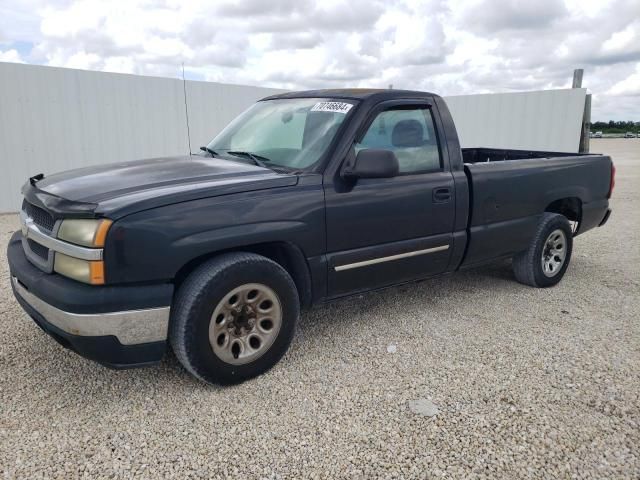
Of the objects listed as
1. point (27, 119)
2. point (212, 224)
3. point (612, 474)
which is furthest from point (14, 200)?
point (612, 474)

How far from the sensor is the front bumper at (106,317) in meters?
2.47

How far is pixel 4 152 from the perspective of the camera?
26.5ft

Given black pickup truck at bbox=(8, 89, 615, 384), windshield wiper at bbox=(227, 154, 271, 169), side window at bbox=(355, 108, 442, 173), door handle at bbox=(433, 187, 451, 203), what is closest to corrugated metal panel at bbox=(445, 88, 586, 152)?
black pickup truck at bbox=(8, 89, 615, 384)

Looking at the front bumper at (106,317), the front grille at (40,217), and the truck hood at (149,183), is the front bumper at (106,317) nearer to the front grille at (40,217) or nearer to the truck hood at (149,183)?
the front grille at (40,217)

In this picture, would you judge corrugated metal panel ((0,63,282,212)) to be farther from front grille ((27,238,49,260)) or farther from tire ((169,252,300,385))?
tire ((169,252,300,385))

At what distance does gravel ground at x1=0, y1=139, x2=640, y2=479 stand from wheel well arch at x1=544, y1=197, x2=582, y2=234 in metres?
1.24

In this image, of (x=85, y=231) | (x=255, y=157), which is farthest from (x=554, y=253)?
(x=85, y=231)

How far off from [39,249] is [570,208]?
4817 mm

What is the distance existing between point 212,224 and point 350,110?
4.43 ft

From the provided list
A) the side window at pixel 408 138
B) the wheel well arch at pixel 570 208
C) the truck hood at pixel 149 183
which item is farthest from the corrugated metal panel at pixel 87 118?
the wheel well arch at pixel 570 208

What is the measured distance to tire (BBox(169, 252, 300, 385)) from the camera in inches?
106

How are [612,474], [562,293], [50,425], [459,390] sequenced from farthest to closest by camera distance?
[562,293], [459,390], [50,425], [612,474]

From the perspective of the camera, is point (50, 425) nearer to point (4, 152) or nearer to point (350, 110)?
point (350, 110)

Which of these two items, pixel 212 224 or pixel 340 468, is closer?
pixel 340 468
